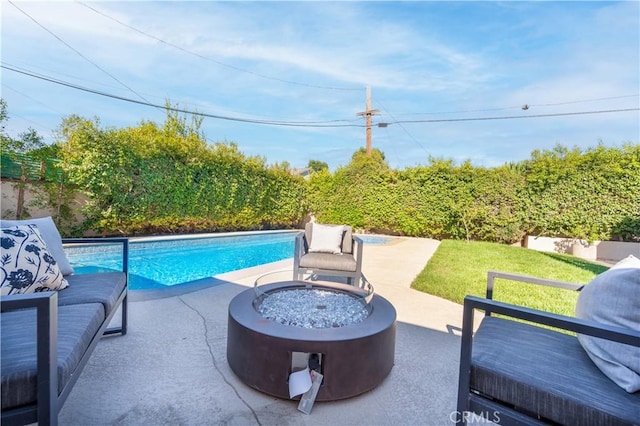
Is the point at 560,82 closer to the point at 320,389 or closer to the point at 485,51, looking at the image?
the point at 485,51

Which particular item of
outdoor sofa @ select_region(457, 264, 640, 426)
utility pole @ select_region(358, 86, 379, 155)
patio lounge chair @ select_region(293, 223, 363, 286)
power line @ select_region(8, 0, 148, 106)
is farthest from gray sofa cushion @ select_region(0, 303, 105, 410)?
utility pole @ select_region(358, 86, 379, 155)

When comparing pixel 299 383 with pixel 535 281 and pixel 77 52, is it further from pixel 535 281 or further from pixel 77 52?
pixel 77 52

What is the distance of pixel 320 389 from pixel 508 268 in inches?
204

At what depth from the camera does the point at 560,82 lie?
1019 cm

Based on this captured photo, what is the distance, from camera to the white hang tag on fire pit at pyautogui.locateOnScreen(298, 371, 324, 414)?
1733mm

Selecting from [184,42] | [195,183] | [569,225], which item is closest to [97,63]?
[184,42]

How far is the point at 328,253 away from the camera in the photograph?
13.5 ft

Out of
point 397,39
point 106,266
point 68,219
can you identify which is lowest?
point 106,266

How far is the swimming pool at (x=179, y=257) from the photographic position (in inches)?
226

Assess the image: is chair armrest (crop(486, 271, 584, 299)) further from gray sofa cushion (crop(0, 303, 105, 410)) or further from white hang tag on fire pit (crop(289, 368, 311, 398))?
gray sofa cushion (crop(0, 303, 105, 410))

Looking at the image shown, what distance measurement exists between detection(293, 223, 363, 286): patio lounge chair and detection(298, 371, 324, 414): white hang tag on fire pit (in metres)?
1.69

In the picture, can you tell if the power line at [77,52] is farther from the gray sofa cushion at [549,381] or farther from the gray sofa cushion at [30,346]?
the gray sofa cushion at [549,381]

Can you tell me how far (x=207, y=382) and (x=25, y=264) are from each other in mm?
1295

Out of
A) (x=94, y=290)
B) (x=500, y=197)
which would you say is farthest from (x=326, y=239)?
(x=500, y=197)
